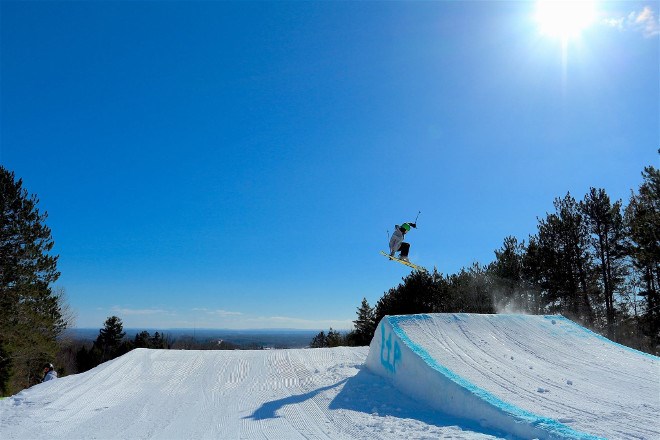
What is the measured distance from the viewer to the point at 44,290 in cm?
2456

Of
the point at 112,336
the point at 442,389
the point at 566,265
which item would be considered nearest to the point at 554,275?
the point at 566,265

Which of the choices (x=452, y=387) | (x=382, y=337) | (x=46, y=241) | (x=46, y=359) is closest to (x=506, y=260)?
(x=382, y=337)

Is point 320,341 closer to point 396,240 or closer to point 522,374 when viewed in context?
point 396,240

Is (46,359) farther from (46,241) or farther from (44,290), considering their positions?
(46,241)

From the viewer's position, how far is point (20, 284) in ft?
74.4

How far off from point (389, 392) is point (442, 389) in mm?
1232

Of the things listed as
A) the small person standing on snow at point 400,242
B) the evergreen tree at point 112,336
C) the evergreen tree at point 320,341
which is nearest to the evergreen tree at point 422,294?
the evergreen tree at point 320,341

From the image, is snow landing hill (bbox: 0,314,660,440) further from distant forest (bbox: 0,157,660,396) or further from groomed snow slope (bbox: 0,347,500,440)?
distant forest (bbox: 0,157,660,396)

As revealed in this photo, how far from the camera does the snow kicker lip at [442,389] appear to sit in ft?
16.0

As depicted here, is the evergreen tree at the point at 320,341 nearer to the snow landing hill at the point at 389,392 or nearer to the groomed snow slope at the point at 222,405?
the snow landing hill at the point at 389,392

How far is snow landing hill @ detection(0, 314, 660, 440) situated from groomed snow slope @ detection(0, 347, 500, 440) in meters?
0.02

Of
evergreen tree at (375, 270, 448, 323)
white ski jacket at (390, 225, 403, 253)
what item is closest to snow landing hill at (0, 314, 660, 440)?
white ski jacket at (390, 225, 403, 253)

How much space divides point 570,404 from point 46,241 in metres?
28.3

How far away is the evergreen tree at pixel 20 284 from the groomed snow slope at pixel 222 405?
17752 millimetres
